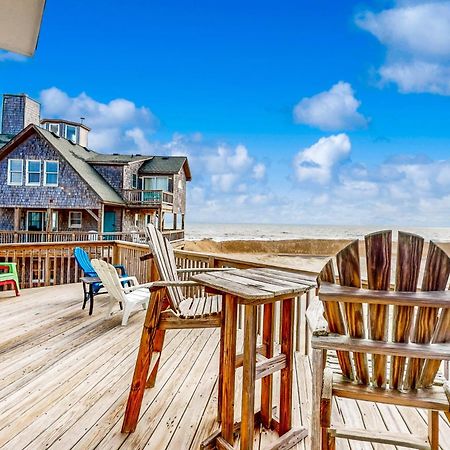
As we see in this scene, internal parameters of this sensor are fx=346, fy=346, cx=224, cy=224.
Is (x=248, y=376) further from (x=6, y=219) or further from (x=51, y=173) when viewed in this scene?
(x=6, y=219)

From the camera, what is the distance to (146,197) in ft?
57.3

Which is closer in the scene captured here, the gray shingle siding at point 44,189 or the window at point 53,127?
the gray shingle siding at point 44,189

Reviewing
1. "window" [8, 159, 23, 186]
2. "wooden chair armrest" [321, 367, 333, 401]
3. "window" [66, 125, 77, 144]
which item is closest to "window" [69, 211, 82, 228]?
"window" [8, 159, 23, 186]

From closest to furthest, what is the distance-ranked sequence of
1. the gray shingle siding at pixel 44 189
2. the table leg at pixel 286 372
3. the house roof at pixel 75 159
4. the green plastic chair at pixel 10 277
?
the table leg at pixel 286 372, the green plastic chair at pixel 10 277, the house roof at pixel 75 159, the gray shingle siding at pixel 44 189

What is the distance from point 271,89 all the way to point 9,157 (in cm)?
1717

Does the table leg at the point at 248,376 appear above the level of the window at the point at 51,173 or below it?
below

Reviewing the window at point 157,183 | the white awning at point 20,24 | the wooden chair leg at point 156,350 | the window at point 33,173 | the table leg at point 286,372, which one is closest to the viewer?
the white awning at point 20,24

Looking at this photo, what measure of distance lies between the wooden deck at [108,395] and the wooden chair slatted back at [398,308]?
2.93 feet

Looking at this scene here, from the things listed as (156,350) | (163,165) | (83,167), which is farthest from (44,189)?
(156,350)

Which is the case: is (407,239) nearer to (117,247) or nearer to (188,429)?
(188,429)

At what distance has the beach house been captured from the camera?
15.6 metres

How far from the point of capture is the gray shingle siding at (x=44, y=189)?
15.5m

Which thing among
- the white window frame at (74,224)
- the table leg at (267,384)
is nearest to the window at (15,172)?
the white window frame at (74,224)

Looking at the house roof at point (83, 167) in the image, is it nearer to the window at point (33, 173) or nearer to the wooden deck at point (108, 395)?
the window at point (33, 173)
